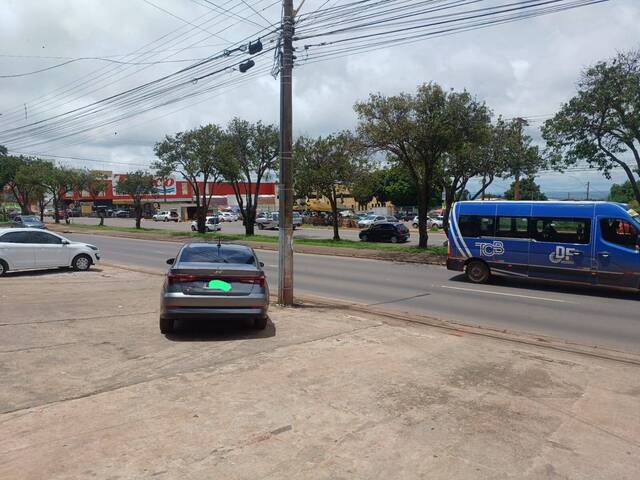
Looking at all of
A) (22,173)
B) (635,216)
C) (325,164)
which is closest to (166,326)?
(635,216)

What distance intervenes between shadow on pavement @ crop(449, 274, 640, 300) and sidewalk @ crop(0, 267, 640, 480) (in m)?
7.15

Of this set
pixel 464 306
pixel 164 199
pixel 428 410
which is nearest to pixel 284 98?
pixel 464 306

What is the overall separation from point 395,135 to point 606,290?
11.2 m

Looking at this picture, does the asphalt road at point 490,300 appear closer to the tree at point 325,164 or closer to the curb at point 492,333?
the curb at point 492,333

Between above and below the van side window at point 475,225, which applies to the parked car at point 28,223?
below

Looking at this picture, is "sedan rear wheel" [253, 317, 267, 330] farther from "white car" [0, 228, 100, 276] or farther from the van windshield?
"white car" [0, 228, 100, 276]

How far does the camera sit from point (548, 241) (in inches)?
581

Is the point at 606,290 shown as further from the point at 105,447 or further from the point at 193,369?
the point at 105,447

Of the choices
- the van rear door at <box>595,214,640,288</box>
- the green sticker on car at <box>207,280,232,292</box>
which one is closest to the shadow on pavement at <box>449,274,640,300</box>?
the van rear door at <box>595,214,640,288</box>

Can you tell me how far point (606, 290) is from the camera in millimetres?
14875

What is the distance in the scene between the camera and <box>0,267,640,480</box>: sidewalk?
3.99m

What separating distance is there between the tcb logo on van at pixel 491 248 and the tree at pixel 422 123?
779 cm

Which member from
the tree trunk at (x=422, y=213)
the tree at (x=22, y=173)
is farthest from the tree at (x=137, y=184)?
the tree trunk at (x=422, y=213)

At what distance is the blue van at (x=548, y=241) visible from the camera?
13656 mm
